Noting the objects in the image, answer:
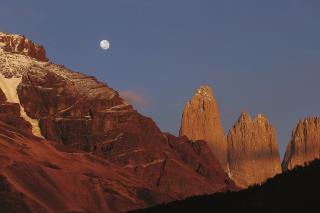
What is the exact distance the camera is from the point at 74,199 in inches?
7648

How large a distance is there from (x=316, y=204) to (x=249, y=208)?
5.15m

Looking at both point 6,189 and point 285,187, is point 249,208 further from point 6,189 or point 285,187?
point 6,189

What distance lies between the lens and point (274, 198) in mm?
56500

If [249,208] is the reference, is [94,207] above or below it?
below

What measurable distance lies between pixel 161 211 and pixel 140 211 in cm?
390

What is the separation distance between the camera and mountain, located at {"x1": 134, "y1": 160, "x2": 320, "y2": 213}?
5403cm

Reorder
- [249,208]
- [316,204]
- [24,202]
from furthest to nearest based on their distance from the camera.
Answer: [24,202], [249,208], [316,204]

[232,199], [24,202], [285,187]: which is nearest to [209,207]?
[232,199]

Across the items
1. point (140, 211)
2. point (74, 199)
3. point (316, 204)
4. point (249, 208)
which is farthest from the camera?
point (74, 199)

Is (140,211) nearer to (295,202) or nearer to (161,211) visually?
(161,211)

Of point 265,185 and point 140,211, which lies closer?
point 265,185

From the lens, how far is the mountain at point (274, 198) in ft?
177

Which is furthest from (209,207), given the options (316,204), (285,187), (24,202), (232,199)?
(24,202)

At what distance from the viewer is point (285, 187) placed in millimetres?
58594
